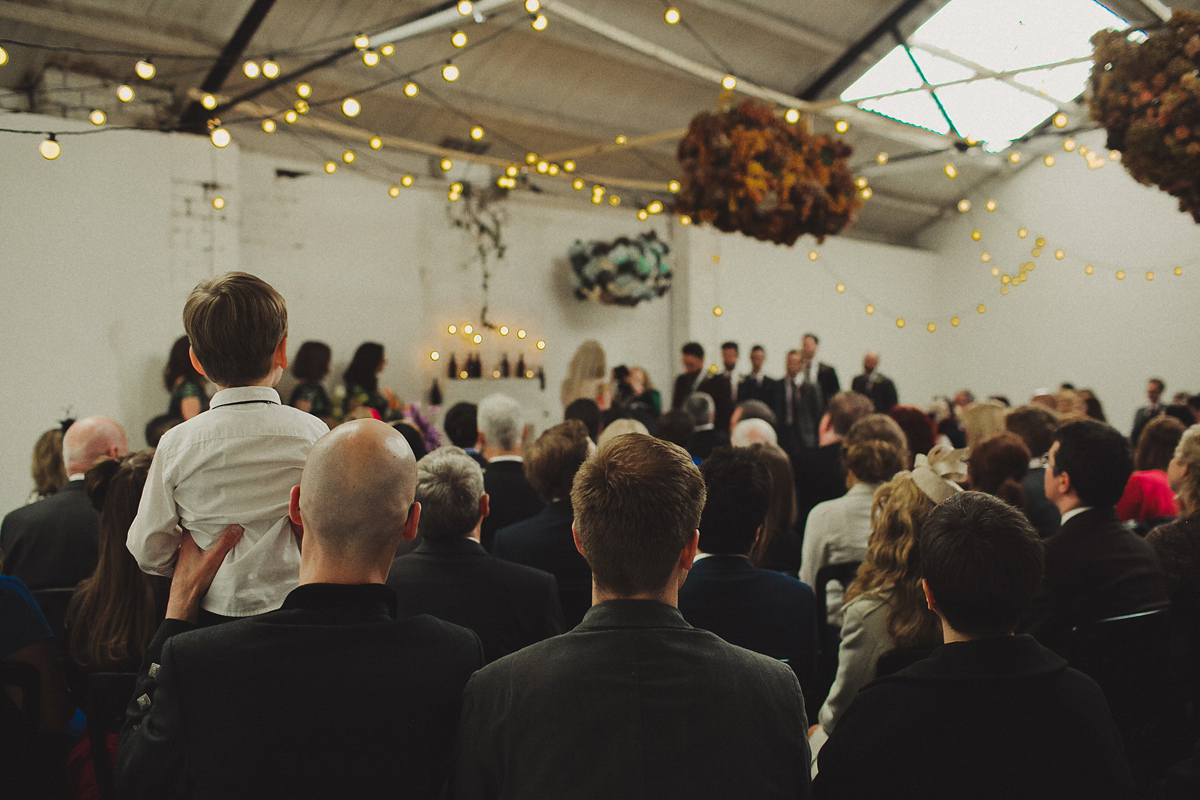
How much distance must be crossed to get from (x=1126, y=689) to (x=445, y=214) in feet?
24.1

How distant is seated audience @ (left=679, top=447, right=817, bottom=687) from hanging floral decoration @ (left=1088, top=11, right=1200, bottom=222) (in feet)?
11.9

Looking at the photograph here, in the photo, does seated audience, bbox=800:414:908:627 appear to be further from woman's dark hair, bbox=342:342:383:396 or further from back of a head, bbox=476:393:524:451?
woman's dark hair, bbox=342:342:383:396

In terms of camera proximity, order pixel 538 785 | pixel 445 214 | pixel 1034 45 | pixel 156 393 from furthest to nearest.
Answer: pixel 1034 45 < pixel 445 214 < pixel 156 393 < pixel 538 785

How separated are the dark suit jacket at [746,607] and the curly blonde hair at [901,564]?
21cm

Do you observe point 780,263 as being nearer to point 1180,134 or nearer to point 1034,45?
point 1034,45

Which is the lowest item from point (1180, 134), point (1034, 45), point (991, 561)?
point (991, 561)

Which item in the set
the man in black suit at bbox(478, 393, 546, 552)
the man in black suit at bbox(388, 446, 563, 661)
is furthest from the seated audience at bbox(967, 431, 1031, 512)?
the man in black suit at bbox(388, 446, 563, 661)

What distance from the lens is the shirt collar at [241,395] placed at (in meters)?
1.66

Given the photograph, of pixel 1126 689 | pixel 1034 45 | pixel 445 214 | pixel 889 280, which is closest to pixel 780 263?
pixel 889 280

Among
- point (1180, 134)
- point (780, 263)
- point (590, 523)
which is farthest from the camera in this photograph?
point (780, 263)

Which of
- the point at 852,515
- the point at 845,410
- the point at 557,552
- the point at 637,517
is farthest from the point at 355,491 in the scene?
the point at 845,410

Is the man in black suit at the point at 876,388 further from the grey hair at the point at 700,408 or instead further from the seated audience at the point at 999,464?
the seated audience at the point at 999,464

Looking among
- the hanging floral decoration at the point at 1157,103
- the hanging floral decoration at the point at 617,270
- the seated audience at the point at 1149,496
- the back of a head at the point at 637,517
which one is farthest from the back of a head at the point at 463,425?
the hanging floral decoration at the point at 617,270

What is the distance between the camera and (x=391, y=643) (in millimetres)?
1275
